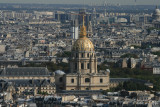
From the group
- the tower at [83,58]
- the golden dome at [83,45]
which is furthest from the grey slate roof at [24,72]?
the golden dome at [83,45]

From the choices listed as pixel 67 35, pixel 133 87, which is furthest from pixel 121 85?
pixel 67 35

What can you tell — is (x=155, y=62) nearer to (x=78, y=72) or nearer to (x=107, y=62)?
(x=107, y=62)

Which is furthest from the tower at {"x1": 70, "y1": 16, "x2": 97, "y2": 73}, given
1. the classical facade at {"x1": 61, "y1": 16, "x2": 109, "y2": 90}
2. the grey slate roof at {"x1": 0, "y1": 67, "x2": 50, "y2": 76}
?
the grey slate roof at {"x1": 0, "y1": 67, "x2": 50, "y2": 76}

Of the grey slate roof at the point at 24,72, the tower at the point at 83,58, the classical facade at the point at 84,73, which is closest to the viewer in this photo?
the classical facade at the point at 84,73

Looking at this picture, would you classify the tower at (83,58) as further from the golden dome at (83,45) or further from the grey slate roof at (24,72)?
the grey slate roof at (24,72)

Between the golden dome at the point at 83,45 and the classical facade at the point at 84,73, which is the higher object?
the golden dome at the point at 83,45

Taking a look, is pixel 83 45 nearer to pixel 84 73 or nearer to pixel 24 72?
pixel 84 73

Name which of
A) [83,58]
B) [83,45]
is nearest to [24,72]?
[83,58]

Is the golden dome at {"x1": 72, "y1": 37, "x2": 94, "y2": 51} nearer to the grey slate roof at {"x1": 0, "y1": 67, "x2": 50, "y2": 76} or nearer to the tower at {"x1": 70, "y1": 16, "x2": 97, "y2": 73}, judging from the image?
the tower at {"x1": 70, "y1": 16, "x2": 97, "y2": 73}
